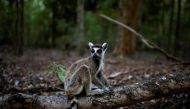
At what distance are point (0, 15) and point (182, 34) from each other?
20.7m

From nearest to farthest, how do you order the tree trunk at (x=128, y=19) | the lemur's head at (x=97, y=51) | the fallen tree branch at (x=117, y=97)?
the fallen tree branch at (x=117, y=97) < the lemur's head at (x=97, y=51) < the tree trunk at (x=128, y=19)

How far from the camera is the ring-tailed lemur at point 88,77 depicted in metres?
6.96

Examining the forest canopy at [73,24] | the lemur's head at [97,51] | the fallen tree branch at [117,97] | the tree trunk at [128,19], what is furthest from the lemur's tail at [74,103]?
the forest canopy at [73,24]

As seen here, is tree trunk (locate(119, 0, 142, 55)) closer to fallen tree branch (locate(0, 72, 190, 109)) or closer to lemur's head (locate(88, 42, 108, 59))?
lemur's head (locate(88, 42, 108, 59))

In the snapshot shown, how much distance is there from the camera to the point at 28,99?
21.7 ft

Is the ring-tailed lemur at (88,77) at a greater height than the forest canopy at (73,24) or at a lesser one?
lesser

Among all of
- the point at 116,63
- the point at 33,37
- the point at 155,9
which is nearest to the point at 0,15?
the point at 116,63

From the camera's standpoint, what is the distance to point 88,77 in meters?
7.11

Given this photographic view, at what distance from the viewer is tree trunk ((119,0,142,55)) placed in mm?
19750

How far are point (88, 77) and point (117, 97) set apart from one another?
79cm

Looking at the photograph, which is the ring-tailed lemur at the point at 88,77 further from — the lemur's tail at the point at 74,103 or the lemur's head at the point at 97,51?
the lemur's tail at the point at 74,103

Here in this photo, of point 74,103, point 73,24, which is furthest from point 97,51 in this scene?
point 73,24

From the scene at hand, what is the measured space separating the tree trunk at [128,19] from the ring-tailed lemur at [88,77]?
472 inches

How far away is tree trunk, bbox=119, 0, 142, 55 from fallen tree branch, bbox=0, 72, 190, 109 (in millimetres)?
12905
